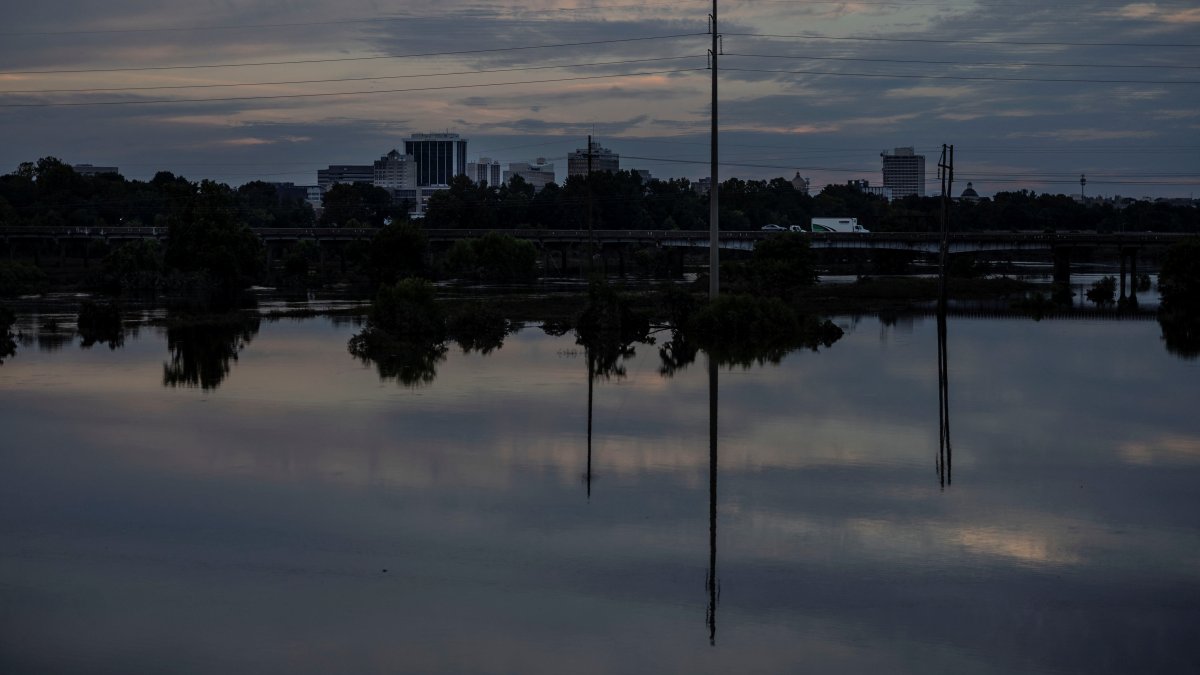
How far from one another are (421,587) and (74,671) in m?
4.24

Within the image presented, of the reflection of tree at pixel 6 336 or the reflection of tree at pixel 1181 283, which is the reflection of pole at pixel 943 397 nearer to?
the reflection of tree at pixel 1181 283

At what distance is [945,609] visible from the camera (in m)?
16.1

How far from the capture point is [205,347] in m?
48.8

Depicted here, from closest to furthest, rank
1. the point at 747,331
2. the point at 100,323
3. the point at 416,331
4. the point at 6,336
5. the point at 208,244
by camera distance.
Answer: the point at 6,336 < the point at 416,331 < the point at 747,331 < the point at 100,323 < the point at 208,244

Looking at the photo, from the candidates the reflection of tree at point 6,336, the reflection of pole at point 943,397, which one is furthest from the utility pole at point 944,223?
the reflection of tree at point 6,336

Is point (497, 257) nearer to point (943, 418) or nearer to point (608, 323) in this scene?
point (608, 323)

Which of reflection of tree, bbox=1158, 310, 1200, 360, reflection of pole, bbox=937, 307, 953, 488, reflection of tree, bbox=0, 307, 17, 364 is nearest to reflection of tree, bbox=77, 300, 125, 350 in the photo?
reflection of tree, bbox=0, 307, 17, 364

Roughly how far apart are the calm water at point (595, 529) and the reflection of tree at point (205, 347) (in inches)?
105

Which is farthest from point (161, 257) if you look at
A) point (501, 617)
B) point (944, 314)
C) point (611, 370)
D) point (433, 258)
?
point (501, 617)

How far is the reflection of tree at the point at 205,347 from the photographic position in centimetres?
3933

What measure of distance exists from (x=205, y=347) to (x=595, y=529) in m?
31.9

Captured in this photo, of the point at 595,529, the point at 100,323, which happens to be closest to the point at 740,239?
the point at 100,323

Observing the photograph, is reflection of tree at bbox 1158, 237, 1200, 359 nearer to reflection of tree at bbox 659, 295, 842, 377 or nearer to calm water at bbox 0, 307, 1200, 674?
reflection of tree at bbox 659, 295, 842, 377

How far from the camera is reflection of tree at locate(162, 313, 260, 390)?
3933cm
